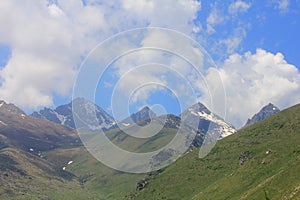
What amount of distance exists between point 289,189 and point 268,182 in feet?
87.0

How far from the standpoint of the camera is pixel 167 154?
31.0 metres

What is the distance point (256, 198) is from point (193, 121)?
176479 mm

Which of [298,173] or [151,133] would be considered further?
[298,173]

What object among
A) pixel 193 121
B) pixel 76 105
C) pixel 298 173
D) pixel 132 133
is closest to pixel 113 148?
pixel 132 133

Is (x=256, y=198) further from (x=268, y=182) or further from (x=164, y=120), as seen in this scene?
(x=164, y=120)

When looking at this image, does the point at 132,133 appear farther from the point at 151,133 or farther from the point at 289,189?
the point at 289,189

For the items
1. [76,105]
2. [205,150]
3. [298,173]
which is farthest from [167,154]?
[298,173]

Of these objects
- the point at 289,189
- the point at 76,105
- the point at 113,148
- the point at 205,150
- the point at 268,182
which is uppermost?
the point at 268,182

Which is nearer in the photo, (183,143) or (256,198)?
(183,143)

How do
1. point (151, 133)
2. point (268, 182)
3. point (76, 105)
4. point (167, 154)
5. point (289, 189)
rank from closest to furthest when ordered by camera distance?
point (151, 133) < point (76, 105) < point (167, 154) < point (289, 189) < point (268, 182)

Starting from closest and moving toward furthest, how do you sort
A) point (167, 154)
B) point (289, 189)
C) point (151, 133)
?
1. point (151, 133)
2. point (167, 154)
3. point (289, 189)

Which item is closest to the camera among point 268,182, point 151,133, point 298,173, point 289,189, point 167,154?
point 151,133

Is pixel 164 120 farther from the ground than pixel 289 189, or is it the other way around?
pixel 289 189

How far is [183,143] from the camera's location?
83.3 feet
